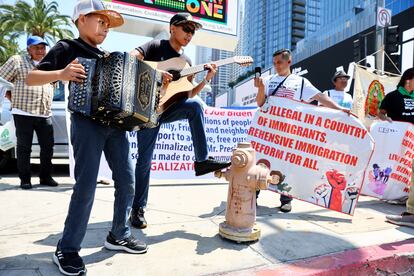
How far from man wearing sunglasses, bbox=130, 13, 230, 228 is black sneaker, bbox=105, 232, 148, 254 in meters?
0.51

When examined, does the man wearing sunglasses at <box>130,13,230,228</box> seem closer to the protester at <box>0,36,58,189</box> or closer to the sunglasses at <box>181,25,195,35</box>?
the sunglasses at <box>181,25,195,35</box>

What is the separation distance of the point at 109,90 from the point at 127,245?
3.73 ft

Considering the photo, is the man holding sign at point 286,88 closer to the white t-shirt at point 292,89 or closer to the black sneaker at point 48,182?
the white t-shirt at point 292,89

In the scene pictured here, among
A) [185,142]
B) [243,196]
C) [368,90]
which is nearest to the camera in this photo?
[243,196]

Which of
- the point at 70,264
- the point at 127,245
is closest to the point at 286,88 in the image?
the point at 127,245

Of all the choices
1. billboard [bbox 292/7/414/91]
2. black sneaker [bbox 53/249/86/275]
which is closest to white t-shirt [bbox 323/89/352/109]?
Result: black sneaker [bbox 53/249/86/275]

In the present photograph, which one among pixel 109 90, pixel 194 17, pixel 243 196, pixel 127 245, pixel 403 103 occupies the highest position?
pixel 194 17

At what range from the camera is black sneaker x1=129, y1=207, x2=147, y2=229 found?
2926 millimetres

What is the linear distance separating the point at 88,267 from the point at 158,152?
311 cm

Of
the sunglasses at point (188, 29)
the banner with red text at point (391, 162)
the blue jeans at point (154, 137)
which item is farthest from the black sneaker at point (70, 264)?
the banner with red text at point (391, 162)

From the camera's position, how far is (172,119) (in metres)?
3.01

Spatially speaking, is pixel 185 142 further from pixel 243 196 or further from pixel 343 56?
pixel 343 56

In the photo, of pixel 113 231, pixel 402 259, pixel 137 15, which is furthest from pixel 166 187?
pixel 137 15

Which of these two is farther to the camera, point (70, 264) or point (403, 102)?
point (403, 102)
